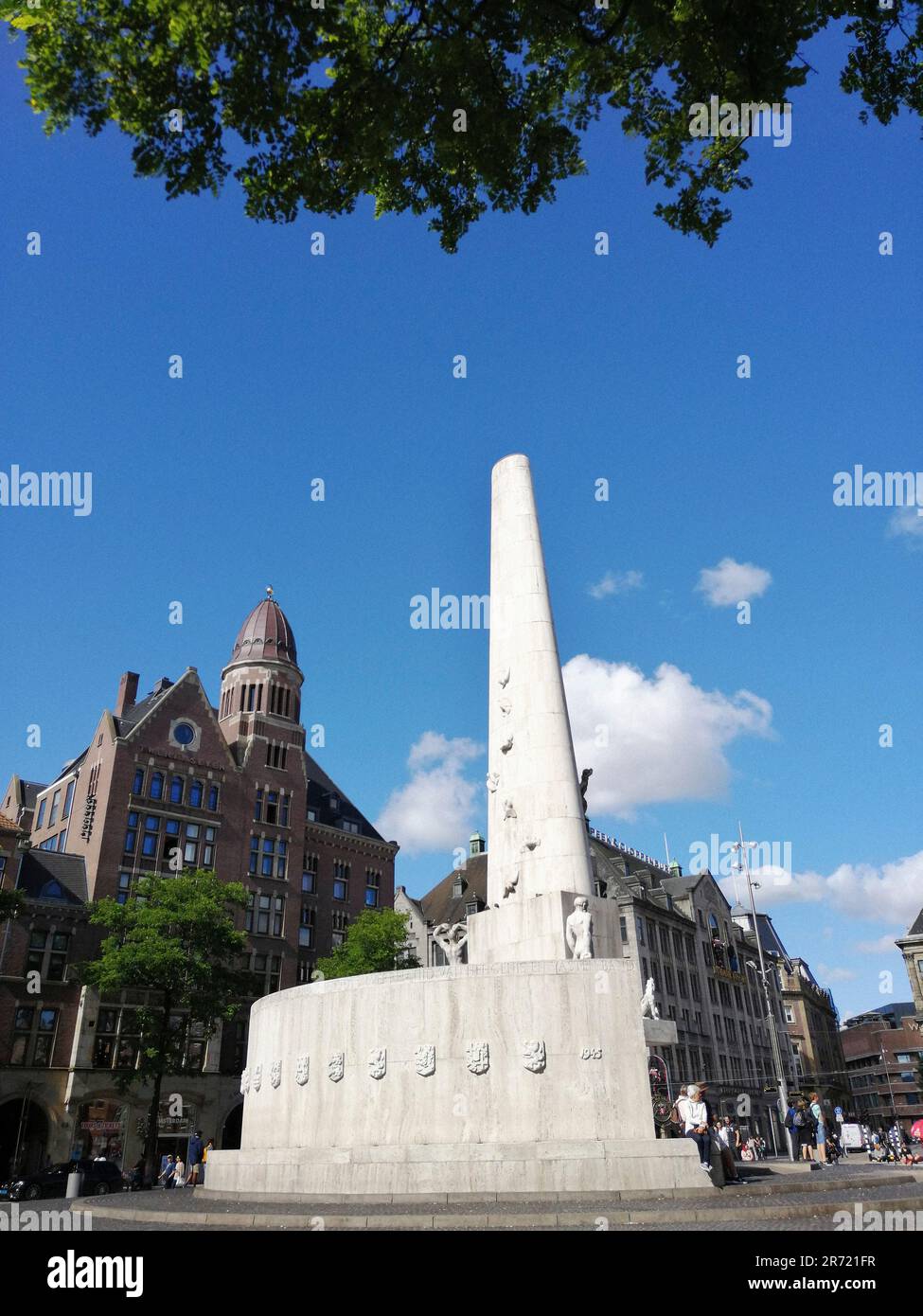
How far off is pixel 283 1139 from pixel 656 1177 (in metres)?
7.17

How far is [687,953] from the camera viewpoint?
7150 cm

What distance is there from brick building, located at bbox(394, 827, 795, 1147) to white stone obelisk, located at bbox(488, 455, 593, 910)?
41441 millimetres

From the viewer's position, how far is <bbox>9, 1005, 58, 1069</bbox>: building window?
156 ft

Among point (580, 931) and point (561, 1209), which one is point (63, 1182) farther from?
point (561, 1209)

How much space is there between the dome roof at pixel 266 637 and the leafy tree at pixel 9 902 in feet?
112

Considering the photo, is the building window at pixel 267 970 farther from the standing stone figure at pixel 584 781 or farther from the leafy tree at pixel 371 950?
the standing stone figure at pixel 584 781

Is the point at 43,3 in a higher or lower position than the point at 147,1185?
higher

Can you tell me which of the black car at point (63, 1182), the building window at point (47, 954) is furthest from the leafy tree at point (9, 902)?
the building window at point (47, 954)

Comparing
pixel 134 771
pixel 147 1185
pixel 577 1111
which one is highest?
pixel 134 771

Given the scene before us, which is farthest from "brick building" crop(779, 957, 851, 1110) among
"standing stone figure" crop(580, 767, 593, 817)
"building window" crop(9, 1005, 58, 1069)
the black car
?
"standing stone figure" crop(580, 767, 593, 817)

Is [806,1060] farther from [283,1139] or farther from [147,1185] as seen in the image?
[283,1139]
